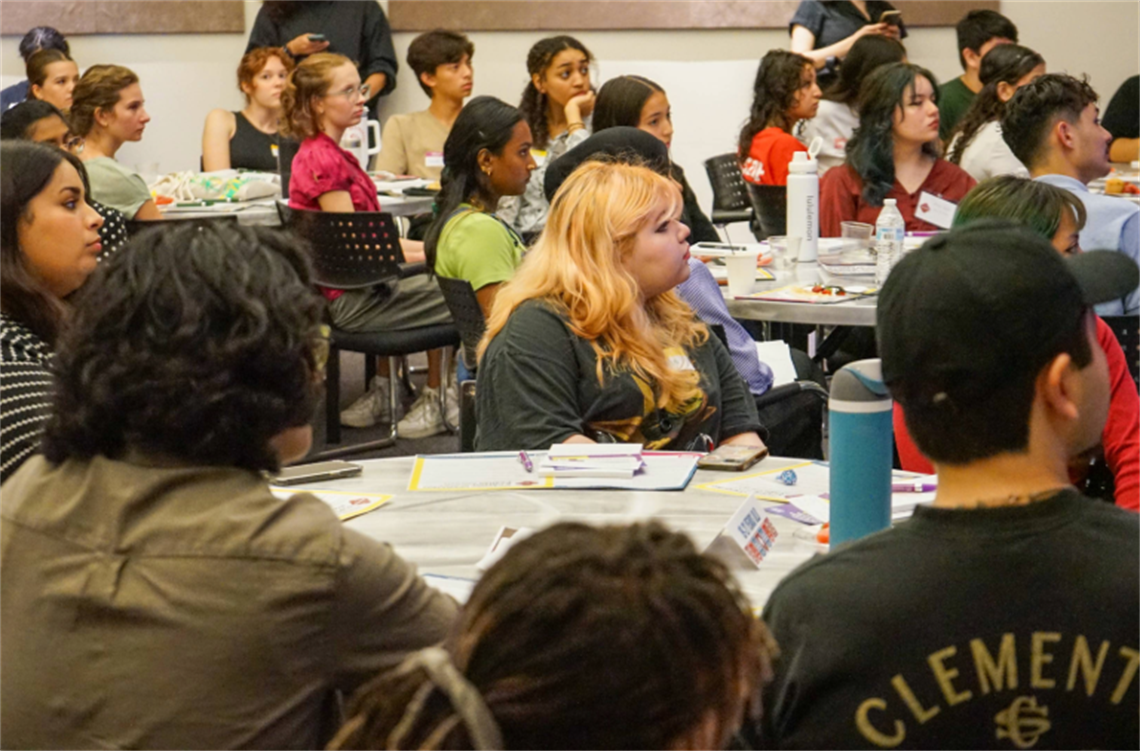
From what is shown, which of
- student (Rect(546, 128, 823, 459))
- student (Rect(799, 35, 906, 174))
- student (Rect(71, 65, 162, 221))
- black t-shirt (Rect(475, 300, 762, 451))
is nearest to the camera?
black t-shirt (Rect(475, 300, 762, 451))

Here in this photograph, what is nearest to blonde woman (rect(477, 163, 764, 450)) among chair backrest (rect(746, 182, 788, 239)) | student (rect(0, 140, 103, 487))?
student (rect(0, 140, 103, 487))

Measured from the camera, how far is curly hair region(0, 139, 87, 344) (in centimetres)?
245

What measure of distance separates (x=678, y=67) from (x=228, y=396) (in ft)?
24.1

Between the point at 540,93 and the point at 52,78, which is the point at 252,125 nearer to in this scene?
the point at 52,78

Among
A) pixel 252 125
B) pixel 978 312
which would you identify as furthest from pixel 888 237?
pixel 252 125

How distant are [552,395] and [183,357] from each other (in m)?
1.24

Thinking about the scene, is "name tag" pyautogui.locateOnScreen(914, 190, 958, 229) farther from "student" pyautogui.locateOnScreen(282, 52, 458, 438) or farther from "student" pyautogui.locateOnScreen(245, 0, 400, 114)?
"student" pyautogui.locateOnScreen(245, 0, 400, 114)

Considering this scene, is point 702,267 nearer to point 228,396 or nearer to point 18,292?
point 18,292

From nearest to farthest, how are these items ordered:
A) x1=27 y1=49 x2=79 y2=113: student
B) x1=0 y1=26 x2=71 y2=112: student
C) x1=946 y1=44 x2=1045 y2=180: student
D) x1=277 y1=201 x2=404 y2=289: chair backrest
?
x1=277 y1=201 x2=404 y2=289: chair backrest < x1=946 y1=44 x2=1045 y2=180: student < x1=27 y1=49 x2=79 y2=113: student < x1=0 y1=26 x2=71 y2=112: student

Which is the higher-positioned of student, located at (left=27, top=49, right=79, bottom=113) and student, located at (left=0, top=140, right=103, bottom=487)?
student, located at (left=27, top=49, right=79, bottom=113)

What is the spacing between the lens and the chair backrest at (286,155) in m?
5.98

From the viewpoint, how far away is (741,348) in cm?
343

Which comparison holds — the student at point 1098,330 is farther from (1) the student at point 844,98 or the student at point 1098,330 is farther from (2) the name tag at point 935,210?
(1) the student at point 844,98

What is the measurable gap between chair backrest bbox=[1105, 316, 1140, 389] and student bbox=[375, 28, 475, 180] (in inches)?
173
